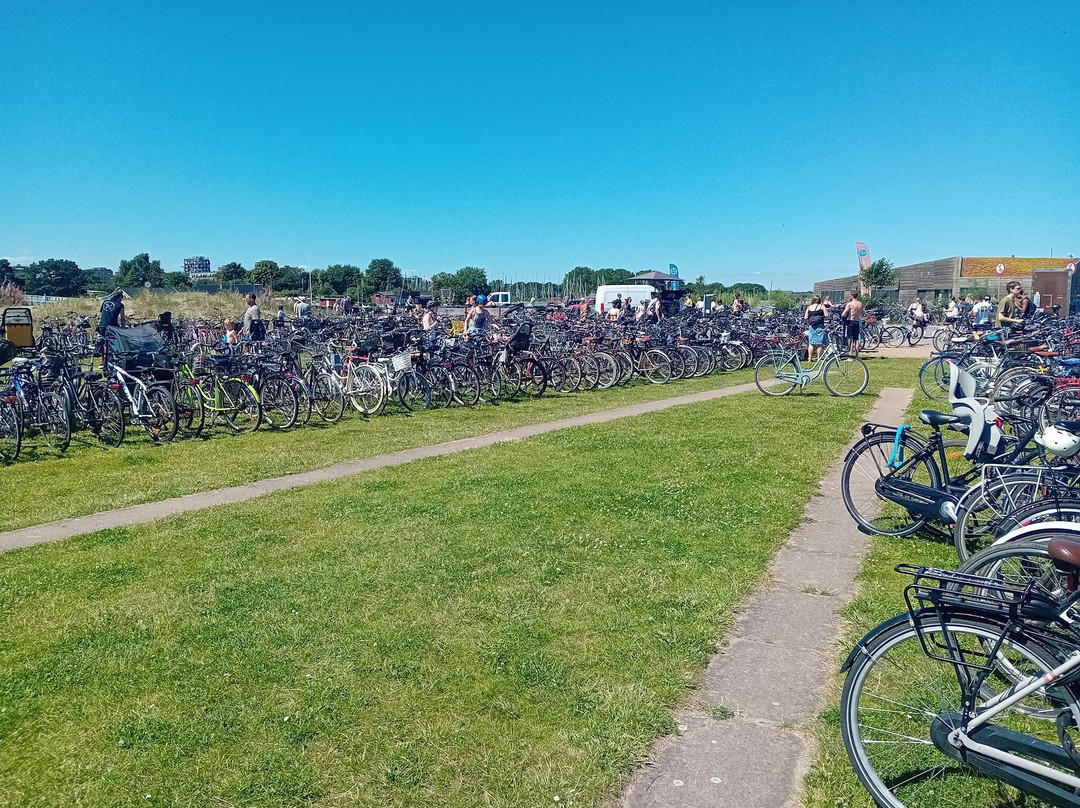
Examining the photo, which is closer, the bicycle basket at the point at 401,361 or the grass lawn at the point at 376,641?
the grass lawn at the point at 376,641

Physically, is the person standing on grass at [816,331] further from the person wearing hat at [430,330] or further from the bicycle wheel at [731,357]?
the person wearing hat at [430,330]

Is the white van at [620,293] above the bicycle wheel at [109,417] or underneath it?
above

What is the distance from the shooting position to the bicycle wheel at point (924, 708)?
7.41 ft

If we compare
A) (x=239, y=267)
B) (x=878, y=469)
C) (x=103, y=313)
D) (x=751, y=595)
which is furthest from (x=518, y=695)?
(x=239, y=267)

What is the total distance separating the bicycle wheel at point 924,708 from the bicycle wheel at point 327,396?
936cm

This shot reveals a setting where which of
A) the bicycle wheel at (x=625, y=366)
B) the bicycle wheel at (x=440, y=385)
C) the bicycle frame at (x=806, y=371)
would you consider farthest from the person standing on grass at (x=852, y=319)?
the bicycle wheel at (x=440, y=385)

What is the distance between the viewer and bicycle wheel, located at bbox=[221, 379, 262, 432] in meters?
9.91

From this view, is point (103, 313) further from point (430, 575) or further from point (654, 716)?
point (654, 716)

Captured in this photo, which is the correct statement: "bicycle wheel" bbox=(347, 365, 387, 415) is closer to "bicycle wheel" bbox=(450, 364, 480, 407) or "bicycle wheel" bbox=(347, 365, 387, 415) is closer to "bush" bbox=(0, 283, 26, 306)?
"bicycle wheel" bbox=(450, 364, 480, 407)

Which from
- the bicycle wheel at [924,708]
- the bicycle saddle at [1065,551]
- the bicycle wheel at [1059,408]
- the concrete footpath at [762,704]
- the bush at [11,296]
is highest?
the bush at [11,296]

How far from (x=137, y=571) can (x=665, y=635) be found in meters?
3.31

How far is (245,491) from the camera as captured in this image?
6.75 meters

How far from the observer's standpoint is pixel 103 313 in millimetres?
12773

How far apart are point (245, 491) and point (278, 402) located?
3812mm
